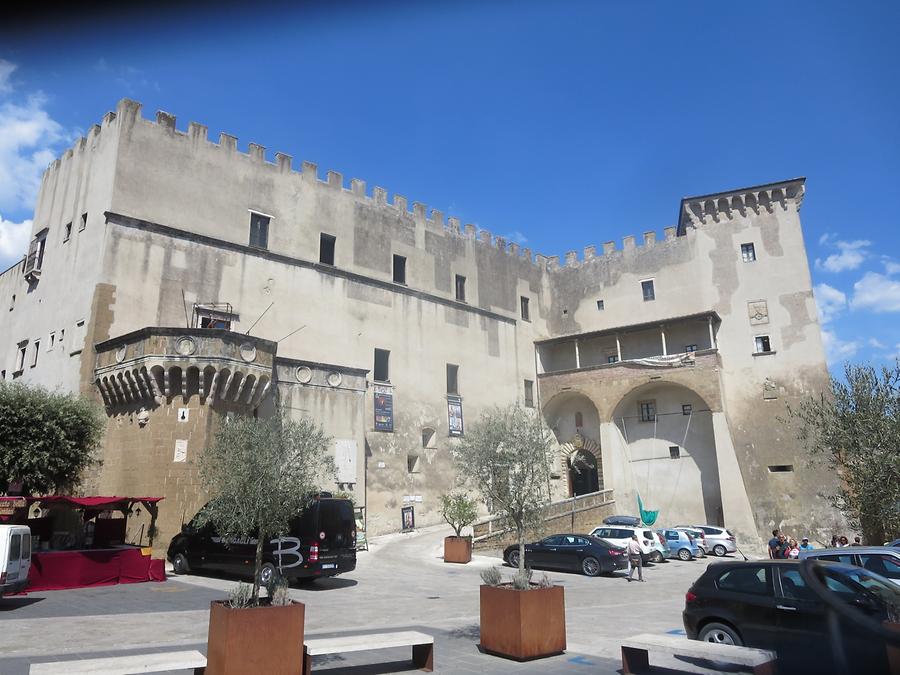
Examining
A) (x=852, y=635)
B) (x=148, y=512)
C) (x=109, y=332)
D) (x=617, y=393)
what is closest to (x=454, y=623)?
(x=852, y=635)

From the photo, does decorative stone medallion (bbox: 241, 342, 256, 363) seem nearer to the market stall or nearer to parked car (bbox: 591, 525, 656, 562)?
the market stall

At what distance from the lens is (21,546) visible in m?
12.7

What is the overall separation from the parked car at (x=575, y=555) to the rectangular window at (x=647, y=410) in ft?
50.7

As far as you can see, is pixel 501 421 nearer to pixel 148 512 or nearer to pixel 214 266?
pixel 148 512

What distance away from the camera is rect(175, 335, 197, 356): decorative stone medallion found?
19984mm

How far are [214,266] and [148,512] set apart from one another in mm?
10212

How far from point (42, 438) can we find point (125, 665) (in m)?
15.5

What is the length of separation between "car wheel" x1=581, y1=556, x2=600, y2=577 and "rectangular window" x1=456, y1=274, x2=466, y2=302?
18.4 metres

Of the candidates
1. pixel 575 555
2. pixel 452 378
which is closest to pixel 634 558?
pixel 575 555

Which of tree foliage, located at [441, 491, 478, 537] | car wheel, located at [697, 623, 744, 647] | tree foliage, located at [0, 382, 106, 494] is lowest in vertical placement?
car wheel, located at [697, 623, 744, 647]

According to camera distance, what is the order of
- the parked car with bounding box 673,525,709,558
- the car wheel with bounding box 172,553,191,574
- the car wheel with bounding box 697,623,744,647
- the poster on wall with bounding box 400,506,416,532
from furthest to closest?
the poster on wall with bounding box 400,506,416,532 < the parked car with bounding box 673,525,709,558 < the car wheel with bounding box 172,553,191,574 < the car wheel with bounding box 697,623,744,647

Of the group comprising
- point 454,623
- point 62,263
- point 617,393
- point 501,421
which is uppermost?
point 62,263

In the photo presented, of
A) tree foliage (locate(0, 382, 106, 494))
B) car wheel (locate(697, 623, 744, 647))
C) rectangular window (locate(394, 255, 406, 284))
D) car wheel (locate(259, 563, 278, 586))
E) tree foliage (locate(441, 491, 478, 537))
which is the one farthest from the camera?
rectangular window (locate(394, 255, 406, 284))

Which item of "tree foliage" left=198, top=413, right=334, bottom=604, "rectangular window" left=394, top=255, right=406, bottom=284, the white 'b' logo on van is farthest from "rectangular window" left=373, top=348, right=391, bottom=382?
"tree foliage" left=198, top=413, right=334, bottom=604
